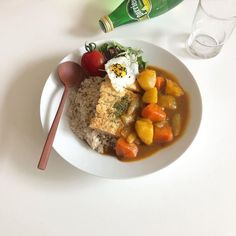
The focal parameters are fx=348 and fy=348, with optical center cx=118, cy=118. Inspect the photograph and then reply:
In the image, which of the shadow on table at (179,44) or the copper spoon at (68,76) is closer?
the copper spoon at (68,76)

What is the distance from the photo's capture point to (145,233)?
3.67ft

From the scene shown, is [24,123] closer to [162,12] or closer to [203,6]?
[162,12]

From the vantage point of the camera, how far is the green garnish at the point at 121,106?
1.28m

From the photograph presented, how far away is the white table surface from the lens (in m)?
1.14

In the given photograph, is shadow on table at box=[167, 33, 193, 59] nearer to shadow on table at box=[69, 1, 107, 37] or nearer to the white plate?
the white plate

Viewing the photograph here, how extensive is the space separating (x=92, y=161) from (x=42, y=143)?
210mm

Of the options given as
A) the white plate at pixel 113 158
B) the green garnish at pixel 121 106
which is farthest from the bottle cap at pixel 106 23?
the green garnish at pixel 121 106

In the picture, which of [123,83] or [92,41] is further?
[92,41]

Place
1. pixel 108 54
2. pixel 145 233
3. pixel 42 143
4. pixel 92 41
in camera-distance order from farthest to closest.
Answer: pixel 92 41 → pixel 108 54 → pixel 42 143 → pixel 145 233

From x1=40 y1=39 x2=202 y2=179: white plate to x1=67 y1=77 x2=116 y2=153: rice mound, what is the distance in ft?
0.08

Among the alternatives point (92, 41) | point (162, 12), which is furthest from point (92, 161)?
point (162, 12)

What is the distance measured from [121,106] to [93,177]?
28cm

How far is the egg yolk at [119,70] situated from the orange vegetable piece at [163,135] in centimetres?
24

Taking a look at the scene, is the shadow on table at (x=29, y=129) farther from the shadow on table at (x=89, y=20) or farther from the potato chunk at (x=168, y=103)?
the potato chunk at (x=168, y=103)
